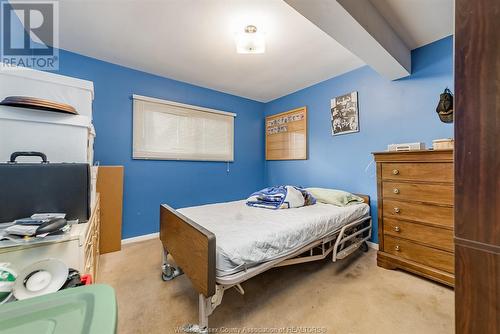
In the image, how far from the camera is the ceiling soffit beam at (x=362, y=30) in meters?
1.38

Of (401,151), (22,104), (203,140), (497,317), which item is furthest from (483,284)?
(203,140)

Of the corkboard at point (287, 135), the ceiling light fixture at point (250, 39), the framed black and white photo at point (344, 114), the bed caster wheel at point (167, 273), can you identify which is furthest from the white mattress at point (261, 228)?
the ceiling light fixture at point (250, 39)

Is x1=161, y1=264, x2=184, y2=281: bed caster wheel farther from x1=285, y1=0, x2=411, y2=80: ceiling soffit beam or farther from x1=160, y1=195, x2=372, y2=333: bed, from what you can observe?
x1=285, y1=0, x2=411, y2=80: ceiling soffit beam

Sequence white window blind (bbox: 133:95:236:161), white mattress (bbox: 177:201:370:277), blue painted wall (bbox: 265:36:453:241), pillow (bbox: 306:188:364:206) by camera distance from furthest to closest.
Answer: white window blind (bbox: 133:95:236:161), pillow (bbox: 306:188:364:206), blue painted wall (bbox: 265:36:453:241), white mattress (bbox: 177:201:370:277)

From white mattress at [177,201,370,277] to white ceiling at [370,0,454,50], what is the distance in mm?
1881

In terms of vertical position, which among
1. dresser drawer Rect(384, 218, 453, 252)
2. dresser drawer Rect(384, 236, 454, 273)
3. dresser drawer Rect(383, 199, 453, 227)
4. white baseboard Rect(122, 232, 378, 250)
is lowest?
white baseboard Rect(122, 232, 378, 250)

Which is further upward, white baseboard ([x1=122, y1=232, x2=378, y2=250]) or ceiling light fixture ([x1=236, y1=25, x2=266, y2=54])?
ceiling light fixture ([x1=236, y1=25, x2=266, y2=54])

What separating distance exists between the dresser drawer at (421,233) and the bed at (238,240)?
34 centimetres

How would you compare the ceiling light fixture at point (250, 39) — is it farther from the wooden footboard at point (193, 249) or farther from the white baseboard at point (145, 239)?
the white baseboard at point (145, 239)

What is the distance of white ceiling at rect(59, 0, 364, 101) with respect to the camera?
1.72 metres

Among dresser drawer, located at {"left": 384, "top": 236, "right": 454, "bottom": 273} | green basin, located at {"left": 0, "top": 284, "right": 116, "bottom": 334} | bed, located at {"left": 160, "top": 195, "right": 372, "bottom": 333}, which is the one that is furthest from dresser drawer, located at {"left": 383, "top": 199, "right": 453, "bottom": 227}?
green basin, located at {"left": 0, "top": 284, "right": 116, "bottom": 334}

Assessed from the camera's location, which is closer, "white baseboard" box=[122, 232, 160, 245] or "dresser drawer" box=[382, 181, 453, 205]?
"dresser drawer" box=[382, 181, 453, 205]

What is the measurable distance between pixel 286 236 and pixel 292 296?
1.75ft

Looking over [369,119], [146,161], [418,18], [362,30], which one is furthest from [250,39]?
[146,161]
